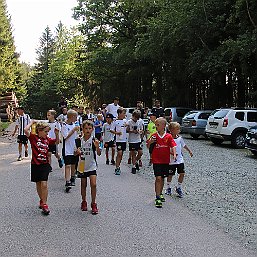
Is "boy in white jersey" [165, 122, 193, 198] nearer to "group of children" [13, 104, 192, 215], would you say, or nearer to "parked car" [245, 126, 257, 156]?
"group of children" [13, 104, 192, 215]

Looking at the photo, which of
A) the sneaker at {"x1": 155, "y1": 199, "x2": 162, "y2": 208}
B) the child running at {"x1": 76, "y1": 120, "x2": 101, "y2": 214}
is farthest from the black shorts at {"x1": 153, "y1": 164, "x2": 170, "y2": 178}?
the child running at {"x1": 76, "y1": 120, "x2": 101, "y2": 214}

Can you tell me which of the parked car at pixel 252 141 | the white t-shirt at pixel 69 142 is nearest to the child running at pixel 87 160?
the white t-shirt at pixel 69 142

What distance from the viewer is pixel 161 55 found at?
3278 cm

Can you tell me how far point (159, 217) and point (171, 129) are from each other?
93.8 inches

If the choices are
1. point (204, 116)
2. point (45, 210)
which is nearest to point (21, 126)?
point (45, 210)

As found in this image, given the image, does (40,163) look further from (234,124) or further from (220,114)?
(220,114)

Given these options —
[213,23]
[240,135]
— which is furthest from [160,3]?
[240,135]

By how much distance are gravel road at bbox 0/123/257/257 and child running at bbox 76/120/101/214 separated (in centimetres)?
28

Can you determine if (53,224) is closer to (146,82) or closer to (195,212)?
(195,212)

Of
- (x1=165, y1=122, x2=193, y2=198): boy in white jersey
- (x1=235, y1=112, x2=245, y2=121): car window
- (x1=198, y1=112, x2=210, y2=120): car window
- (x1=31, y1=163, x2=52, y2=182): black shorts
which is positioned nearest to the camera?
(x1=31, y1=163, x2=52, y2=182): black shorts

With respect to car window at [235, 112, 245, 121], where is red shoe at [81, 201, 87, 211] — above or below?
below

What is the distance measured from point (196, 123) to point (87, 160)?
16.7 metres

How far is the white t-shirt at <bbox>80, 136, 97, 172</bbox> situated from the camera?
7.31 meters

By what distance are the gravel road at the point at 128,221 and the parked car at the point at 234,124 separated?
8.58 metres
